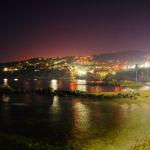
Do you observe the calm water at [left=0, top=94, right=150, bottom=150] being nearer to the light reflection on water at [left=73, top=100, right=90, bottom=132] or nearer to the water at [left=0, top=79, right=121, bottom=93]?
the light reflection on water at [left=73, top=100, right=90, bottom=132]

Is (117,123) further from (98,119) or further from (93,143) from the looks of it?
(93,143)

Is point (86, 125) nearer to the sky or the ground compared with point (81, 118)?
nearer to the ground

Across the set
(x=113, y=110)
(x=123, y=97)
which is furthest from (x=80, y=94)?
(x=113, y=110)

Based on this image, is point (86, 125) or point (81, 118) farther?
point (81, 118)

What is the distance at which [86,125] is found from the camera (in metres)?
33.6

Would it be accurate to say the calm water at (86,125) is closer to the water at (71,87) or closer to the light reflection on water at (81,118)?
the light reflection on water at (81,118)

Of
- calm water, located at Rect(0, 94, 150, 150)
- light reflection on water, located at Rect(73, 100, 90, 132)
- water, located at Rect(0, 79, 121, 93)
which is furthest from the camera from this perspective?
water, located at Rect(0, 79, 121, 93)

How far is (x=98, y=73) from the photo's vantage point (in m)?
199

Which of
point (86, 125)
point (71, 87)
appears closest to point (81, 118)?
point (86, 125)

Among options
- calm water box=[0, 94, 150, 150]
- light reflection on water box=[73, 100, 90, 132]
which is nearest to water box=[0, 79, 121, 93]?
light reflection on water box=[73, 100, 90, 132]

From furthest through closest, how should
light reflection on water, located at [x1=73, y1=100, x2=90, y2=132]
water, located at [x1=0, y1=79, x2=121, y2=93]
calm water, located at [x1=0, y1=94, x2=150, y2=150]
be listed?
water, located at [x1=0, y1=79, x2=121, y2=93] → light reflection on water, located at [x1=73, y1=100, x2=90, y2=132] → calm water, located at [x1=0, y1=94, x2=150, y2=150]

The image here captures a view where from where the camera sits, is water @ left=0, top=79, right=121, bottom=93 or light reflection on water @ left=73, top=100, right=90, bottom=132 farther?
water @ left=0, top=79, right=121, bottom=93

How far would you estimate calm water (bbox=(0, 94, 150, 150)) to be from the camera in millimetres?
26875

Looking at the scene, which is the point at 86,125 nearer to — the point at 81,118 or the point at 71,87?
the point at 81,118
